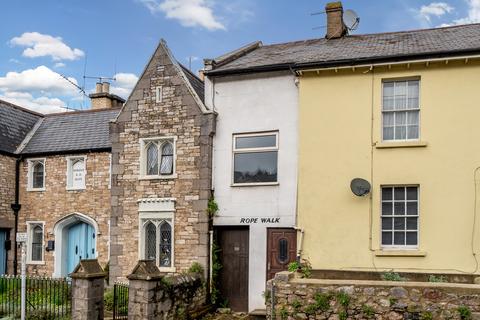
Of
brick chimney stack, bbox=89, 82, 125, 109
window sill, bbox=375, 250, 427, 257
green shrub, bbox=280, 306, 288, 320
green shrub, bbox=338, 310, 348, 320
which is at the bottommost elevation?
green shrub, bbox=280, 306, 288, 320

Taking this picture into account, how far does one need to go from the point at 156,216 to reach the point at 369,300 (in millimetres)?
7398

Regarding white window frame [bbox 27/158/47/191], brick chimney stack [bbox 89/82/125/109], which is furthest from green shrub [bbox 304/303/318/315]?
brick chimney stack [bbox 89/82/125/109]

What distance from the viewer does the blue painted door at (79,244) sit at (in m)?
20.7

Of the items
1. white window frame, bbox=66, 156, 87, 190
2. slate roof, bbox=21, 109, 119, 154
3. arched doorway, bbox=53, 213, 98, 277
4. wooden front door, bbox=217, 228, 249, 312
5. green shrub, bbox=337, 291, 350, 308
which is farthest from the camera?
slate roof, bbox=21, 109, 119, 154

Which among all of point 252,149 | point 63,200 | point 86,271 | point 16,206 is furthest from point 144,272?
point 16,206

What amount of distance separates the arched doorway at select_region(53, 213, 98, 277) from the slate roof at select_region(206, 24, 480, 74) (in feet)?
27.5

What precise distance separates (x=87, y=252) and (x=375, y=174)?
11.7 m

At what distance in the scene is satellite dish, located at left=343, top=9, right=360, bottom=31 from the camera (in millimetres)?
19188

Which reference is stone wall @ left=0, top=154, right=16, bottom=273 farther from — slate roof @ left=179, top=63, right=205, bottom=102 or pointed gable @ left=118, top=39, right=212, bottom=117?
slate roof @ left=179, top=63, right=205, bottom=102

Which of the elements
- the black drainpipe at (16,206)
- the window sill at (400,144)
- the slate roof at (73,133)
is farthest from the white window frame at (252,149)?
the black drainpipe at (16,206)

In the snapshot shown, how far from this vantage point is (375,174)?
14.3 m

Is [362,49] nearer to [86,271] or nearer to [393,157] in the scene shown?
[393,157]

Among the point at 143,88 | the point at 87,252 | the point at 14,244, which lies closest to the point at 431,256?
the point at 143,88

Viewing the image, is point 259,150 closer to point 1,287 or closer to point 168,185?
point 168,185
